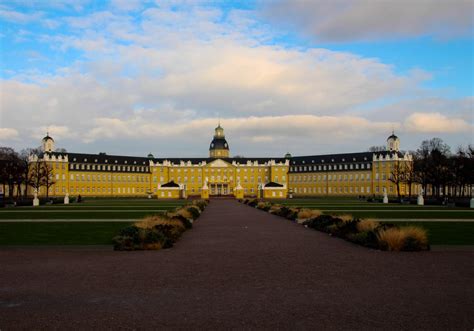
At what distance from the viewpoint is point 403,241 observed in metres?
15.5

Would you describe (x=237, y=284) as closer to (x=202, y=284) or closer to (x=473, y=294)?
(x=202, y=284)

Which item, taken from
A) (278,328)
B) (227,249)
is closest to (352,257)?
(227,249)

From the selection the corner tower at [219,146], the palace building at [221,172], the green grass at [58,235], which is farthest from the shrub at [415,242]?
the corner tower at [219,146]

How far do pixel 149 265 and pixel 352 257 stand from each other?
5705 millimetres

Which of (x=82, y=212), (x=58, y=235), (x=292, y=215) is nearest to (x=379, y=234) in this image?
(x=58, y=235)

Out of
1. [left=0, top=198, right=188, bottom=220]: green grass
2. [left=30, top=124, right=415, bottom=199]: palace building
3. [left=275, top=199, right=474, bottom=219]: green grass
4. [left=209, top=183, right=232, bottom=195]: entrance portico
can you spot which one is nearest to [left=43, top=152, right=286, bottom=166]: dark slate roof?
[left=30, top=124, right=415, bottom=199]: palace building

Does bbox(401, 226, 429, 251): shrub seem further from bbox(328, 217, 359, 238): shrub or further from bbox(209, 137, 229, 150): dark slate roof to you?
bbox(209, 137, 229, 150): dark slate roof

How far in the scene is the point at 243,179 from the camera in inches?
5763

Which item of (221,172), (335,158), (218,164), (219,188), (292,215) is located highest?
(335,158)

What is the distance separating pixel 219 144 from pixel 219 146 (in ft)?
2.12

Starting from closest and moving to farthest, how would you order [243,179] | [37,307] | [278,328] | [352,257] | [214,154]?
[278,328], [37,307], [352,257], [243,179], [214,154]

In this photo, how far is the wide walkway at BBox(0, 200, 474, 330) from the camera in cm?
741

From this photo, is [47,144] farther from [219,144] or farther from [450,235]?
[450,235]

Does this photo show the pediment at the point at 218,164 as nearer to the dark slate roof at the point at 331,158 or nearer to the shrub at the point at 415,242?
the dark slate roof at the point at 331,158
